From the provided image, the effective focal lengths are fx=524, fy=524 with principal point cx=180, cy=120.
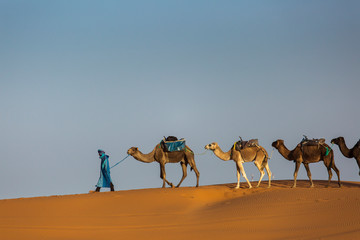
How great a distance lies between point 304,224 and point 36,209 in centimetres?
808

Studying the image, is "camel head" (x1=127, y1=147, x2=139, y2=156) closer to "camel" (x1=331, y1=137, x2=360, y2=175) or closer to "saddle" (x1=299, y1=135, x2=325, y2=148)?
"saddle" (x1=299, y1=135, x2=325, y2=148)

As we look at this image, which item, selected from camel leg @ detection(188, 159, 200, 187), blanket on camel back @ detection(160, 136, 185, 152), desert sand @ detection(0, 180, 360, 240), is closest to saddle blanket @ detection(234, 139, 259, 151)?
desert sand @ detection(0, 180, 360, 240)

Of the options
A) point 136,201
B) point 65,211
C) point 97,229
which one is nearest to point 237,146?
point 136,201

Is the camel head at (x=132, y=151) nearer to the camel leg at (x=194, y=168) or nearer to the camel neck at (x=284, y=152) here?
the camel leg at (x=194, y=168)

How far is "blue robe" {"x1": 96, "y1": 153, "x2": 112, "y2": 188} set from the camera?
20.2 meters

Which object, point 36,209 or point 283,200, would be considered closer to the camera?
point 283,200

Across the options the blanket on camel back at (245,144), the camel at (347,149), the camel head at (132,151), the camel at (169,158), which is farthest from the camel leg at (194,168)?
the camel at (347,149)

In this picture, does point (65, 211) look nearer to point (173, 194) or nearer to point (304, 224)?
point (173, 194)

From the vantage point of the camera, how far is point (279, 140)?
2019 centimetres

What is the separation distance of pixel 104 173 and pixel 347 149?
366 inches

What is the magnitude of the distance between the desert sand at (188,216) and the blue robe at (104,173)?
2.86m

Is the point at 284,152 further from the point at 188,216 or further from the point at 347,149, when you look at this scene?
the point at 188,216

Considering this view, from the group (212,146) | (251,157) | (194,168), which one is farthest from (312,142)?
(194,168)

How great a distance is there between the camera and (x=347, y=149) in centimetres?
1970
